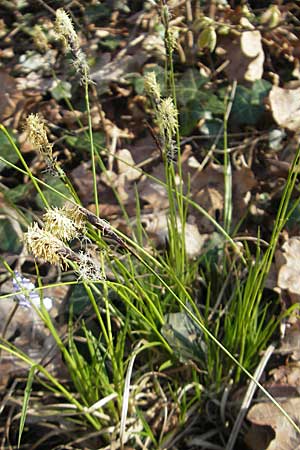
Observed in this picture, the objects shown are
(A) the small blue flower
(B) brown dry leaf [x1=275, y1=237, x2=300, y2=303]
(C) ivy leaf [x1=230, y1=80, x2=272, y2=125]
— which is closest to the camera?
(A) the small blue flower

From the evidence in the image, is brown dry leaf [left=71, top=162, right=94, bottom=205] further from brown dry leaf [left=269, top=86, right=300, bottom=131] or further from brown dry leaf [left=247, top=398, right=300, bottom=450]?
brown dry leaf [left=247, top=398, right=300, bottom=450]

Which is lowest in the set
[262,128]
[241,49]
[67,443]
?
[67,443]

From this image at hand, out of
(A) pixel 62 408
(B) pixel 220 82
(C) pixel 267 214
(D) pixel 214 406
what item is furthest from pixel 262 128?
(A) pixel 62 408

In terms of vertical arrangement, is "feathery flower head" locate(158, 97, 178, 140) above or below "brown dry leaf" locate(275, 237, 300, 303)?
above

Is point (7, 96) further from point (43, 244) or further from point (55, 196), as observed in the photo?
point (43, 244)

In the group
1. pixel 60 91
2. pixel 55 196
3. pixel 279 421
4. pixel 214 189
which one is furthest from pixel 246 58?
pixel 279 421

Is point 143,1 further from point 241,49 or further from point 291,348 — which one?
point 291,348

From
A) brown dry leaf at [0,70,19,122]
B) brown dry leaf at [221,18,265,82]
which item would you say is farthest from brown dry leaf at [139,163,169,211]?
brown dry leaf at [0,70,19,122]
